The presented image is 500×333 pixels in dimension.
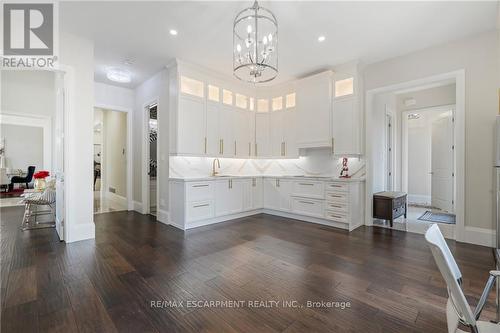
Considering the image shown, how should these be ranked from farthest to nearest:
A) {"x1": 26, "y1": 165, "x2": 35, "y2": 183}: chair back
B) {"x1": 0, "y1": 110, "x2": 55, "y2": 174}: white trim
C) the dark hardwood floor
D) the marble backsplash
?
{"x1": 26, "y1": 165, "x2": 35, "y2": 183}: chair back → {"x1": 0, "y1": 110, "x2": 55, "y2": 174}: white trim → the marble backsplash → the dark hardwood floor

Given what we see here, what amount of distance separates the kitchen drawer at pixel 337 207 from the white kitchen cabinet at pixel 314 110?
45.3 inches

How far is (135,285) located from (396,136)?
647cm

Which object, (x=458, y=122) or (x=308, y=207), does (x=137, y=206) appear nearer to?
(x=308, y=207)

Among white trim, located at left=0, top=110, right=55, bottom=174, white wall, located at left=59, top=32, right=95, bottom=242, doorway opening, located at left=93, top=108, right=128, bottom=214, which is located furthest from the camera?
doorway opening, located at left=93, top=108, right=128, bottom=214

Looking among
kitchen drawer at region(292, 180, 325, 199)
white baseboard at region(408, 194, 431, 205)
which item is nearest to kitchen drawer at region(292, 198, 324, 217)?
kitchen drawer at region(292, 180, 325, 199)

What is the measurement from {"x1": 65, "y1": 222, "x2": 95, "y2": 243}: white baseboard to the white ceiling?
281cm

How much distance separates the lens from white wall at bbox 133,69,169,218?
4.46m

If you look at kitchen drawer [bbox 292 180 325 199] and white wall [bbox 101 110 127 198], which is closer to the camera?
kitchen drawer [bbox 292 180 325 199]

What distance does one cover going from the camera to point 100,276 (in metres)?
2.27

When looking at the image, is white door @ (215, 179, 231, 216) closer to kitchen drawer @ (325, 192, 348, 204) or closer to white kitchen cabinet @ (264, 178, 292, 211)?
white kitchen cabinet @ (264, 178, 292, 211)

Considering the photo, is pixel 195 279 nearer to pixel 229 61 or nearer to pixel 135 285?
pixel 135 285

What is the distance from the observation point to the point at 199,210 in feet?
13.5

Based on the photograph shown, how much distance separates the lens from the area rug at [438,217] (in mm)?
4455

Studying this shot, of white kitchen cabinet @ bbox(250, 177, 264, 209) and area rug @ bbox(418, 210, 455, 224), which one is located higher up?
white kitchen cabinet @ bbox(250, 177, 264, 209)
